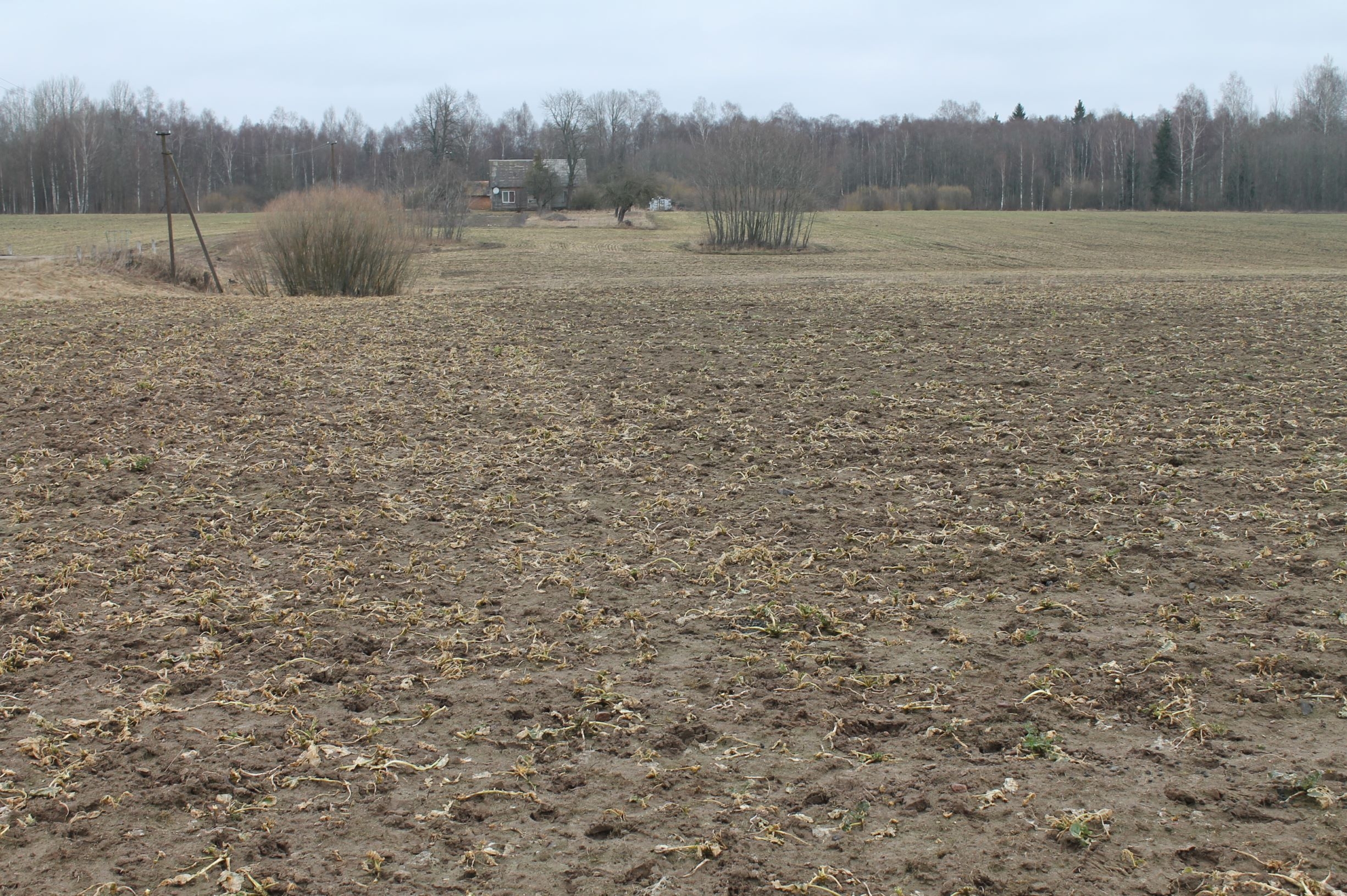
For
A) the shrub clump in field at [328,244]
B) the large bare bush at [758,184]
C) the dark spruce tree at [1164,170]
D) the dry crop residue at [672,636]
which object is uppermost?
the dark spruce tree at [1164,170]

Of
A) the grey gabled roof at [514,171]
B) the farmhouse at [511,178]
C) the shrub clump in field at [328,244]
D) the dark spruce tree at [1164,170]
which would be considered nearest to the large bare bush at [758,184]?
the shrub clump in field at [328,244]

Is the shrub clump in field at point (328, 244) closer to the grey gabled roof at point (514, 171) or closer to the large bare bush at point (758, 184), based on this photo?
the large bare bush at point (758, 184)

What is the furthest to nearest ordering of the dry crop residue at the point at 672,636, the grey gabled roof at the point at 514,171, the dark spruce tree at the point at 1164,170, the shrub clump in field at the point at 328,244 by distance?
the grey gabled roof at the point at 514,171
the dark spruce tree at the point at 1164,170
the shrub clump in field at the point at 328,244
the dry crop residue at the point at 672,636

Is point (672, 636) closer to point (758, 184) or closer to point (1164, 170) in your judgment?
point (758, 184)

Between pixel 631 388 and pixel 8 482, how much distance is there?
5.18m

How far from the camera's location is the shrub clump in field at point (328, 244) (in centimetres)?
1819

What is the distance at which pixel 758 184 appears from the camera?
4428 centimetres

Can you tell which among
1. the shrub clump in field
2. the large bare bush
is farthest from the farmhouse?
the shrub clump in field

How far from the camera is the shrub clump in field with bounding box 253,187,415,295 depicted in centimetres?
1819

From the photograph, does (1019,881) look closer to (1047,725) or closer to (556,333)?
Answer: (1047,725)

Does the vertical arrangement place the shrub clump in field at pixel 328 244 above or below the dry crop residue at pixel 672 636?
above

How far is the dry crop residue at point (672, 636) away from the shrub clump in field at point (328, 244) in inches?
351

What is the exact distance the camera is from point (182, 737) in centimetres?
363

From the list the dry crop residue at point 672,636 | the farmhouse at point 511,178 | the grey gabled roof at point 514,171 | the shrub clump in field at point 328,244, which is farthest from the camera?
the grey gabled roof at point 514,171
